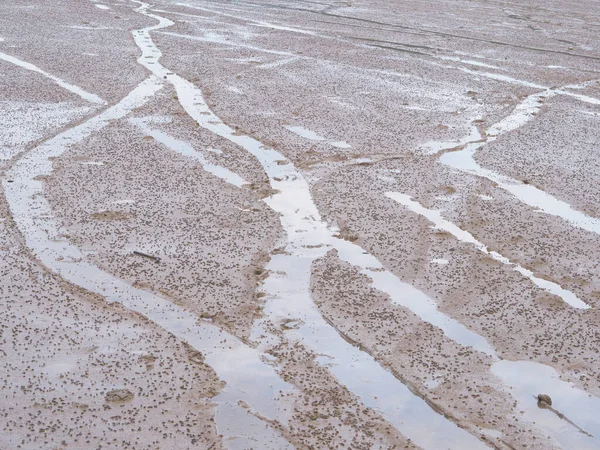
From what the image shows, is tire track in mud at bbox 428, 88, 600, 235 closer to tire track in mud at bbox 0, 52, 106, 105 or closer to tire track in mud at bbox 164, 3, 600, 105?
tire track in mud at bbox 164, 3, 600, 105

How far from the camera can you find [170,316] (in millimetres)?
6734

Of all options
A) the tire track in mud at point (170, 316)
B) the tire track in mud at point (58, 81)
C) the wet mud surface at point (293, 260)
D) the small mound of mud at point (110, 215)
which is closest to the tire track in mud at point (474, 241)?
the wet mud surface at point (293, 260)

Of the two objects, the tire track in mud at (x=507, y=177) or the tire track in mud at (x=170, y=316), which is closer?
the tire track in mud at (x=170, y=316)

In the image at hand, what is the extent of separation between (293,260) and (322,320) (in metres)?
1.24

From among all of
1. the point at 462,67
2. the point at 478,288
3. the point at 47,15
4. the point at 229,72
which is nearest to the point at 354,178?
the point at 478,288

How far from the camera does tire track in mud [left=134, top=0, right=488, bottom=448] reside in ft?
18.0

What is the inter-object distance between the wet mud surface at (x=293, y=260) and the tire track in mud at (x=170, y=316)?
23mm

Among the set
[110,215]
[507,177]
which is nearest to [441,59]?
[507,177]

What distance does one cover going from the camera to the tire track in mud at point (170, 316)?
18.0ft

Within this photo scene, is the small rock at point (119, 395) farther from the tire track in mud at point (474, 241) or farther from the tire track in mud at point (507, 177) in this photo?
the tire track in mud at point (507, 177)

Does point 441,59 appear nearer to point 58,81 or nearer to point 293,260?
point 58,81

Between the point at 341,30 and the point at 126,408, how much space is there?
764 inches

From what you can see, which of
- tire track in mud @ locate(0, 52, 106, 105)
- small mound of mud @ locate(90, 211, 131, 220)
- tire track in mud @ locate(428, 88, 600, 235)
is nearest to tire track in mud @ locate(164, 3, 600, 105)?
tire track in mud @ locate(428, 88, 600, 235)

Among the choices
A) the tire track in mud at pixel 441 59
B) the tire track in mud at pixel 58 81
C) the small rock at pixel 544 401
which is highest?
the small rock at pixel 544 401
